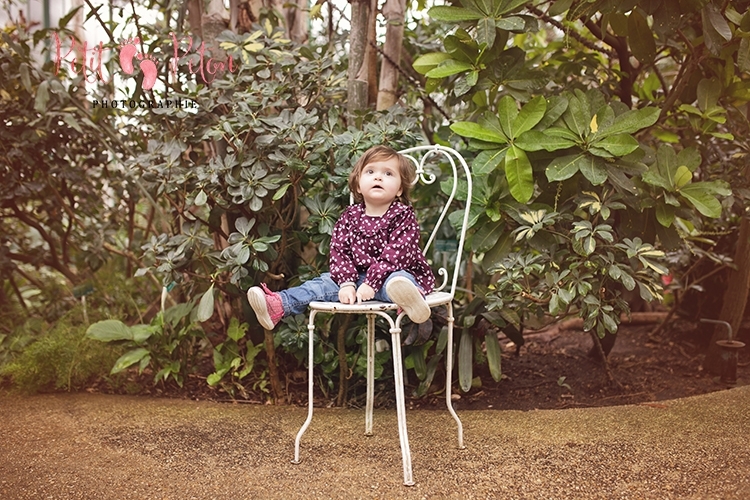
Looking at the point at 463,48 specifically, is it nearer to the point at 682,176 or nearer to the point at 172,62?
the point at 682,176

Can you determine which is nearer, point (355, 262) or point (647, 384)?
point (355, 262)

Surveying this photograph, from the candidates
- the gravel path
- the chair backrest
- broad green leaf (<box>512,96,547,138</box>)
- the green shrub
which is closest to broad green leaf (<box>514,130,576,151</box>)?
broad green leaf (<box>512,96,547,138</box>)

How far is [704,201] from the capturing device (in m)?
2.17

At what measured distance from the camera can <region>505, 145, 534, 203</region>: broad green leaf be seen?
7.14 ft

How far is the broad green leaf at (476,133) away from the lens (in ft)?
7.29

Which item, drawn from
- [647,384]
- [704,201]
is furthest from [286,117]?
[647,384]

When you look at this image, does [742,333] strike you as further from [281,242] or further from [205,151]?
[205,151]

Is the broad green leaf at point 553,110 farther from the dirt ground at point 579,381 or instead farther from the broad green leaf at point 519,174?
the dirt ground at point 579,381

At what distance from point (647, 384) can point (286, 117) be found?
194 centimetres

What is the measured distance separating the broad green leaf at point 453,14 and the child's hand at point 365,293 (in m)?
1.03

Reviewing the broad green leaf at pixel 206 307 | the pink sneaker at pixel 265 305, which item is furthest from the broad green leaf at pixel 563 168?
the broad green leaf at pixel 206 307

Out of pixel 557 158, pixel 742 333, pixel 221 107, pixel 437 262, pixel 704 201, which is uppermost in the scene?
pixel 221 107

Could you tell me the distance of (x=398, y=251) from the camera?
1982 millimetres

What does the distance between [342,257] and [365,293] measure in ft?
0.69
